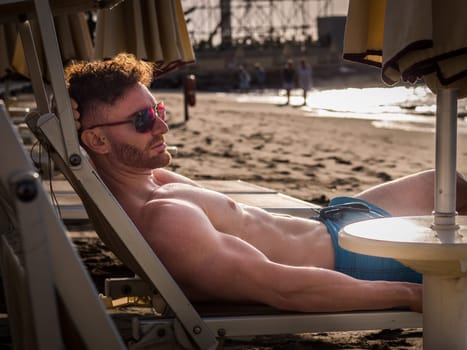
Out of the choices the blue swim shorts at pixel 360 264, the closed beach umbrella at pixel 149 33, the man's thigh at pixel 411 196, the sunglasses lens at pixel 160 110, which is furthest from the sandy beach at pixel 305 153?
the sunglasses lens at pixel 160 110

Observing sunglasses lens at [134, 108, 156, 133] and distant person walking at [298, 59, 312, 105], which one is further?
distant person walking at [298, 59, 312, 105]

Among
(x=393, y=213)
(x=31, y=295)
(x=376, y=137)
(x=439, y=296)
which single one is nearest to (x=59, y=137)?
(x=31, y=295)

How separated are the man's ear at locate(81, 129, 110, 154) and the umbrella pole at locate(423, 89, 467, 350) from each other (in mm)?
1095

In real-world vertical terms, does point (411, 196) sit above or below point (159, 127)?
below

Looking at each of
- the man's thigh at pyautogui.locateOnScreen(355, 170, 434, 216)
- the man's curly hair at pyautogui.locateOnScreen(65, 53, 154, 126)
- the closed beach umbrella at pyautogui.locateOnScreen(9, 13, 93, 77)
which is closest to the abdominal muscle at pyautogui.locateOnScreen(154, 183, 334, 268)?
the man's curly hair at pyautogui.locateOnScreen(65, 53, 154, 126)

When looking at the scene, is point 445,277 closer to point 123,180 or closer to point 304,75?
point 123,180

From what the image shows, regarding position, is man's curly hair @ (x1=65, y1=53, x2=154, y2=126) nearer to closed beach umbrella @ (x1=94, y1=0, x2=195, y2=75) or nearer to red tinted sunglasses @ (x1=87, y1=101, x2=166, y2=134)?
red tinted sunglasses @ (x1=87, y1=101, x2=166, y2=134)

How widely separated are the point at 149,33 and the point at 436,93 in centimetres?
292

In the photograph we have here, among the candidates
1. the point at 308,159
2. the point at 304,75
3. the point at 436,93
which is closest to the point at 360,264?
the point at 436,93

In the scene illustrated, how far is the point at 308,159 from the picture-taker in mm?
10922

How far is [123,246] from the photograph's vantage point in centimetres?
242

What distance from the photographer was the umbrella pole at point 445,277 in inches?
85.7

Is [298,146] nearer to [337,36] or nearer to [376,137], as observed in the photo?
[376,137]

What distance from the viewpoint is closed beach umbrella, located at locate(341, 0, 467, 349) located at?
202 cm
